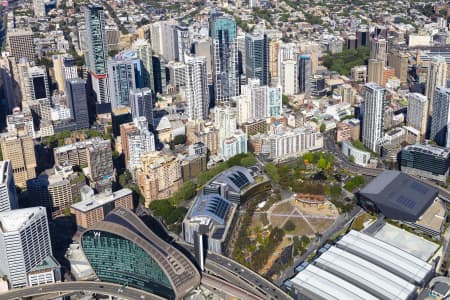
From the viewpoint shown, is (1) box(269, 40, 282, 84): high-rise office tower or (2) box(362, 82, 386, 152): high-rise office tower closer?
(2) box(362, 82, 386, 152): high-rise office tower

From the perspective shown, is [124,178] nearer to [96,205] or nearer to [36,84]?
[96,205]

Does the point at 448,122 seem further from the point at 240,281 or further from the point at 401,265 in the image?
the point at 240,281

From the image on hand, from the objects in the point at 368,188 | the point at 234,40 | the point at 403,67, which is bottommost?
the point at 368,188

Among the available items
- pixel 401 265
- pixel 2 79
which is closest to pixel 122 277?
pixel 401 265

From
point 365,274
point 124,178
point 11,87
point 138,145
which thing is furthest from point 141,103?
point 365,274

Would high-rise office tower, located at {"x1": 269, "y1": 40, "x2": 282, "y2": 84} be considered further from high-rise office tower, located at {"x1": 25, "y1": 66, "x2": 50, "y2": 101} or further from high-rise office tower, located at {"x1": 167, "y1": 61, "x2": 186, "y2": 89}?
high-rise office tower, located at {"x1": 25, "y1": 66, "x2": 50, "y2": 101}

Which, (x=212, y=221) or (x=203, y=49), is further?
(x=203, y=49)

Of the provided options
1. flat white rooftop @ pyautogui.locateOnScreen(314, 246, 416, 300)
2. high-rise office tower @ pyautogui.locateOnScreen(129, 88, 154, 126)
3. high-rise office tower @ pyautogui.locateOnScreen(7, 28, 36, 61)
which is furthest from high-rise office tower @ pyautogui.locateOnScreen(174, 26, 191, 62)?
flat white rooftop @ pyautogui.locateOnScreen(314, 246, 416, 300)
